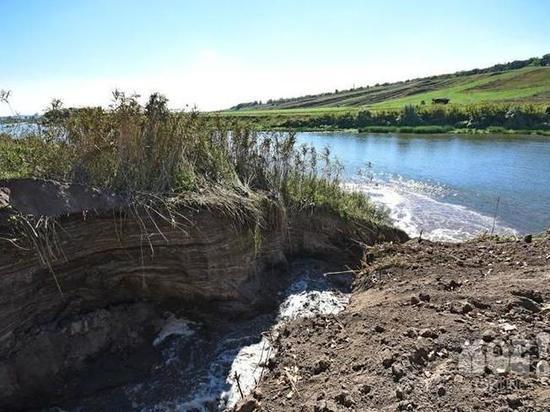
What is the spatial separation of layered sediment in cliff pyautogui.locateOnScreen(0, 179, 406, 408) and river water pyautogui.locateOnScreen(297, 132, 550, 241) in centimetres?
768

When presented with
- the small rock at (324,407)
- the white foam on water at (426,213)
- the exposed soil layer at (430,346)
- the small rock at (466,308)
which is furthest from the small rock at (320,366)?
the white foam on water at (426,213)

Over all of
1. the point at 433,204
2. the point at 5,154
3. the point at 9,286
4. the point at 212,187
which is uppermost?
the point at 5,154

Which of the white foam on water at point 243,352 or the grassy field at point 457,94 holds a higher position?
the grassy field at point 457,94

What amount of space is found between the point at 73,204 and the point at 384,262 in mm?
5500

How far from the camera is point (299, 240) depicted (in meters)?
10.3

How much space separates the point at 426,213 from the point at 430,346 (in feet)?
40.2

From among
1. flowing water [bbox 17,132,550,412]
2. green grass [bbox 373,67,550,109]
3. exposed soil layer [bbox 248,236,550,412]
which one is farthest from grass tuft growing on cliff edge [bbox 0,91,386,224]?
green grass [bbox 373,67,550,109]

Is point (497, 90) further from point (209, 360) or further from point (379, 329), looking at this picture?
point (209, 360)

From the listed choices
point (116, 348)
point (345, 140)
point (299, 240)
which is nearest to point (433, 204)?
point (299, 240)

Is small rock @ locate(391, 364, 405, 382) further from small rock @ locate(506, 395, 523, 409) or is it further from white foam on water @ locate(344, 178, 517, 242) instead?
white foam on water @ locate(344, 178, 517, 242)

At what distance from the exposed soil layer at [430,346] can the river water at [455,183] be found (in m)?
6.34

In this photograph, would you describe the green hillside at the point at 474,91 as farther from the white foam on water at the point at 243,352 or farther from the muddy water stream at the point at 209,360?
the muddy water stream at the point at 209,360

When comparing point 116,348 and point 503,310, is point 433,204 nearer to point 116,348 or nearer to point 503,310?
point 503,310

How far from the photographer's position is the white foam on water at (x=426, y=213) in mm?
14906
